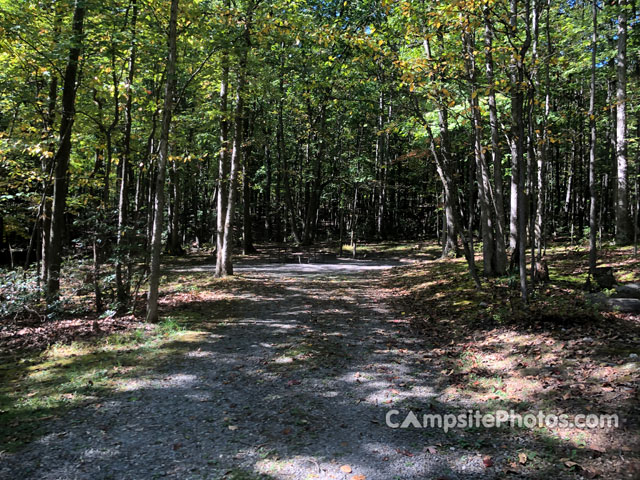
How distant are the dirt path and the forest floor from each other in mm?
21

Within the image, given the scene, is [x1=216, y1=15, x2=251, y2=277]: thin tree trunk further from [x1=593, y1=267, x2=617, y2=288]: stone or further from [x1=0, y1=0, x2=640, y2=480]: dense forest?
[x1=593, y1=267, x2=617, y2=288]: stone

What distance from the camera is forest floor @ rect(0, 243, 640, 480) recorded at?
3.43 m

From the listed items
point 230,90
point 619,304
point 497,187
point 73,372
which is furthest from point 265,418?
point 230,90

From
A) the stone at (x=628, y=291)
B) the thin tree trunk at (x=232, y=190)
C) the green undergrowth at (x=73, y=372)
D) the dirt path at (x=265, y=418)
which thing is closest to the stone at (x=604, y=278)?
the stone at (x=628, y=291)

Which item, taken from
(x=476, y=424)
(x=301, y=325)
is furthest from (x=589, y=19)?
(x=476, y=424)

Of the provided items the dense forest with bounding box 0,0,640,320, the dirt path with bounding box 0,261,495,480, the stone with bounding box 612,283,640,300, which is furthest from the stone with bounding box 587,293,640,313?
the dirt path with bounding box 0,261,495,480

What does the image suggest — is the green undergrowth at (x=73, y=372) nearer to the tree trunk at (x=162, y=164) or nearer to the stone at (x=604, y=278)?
the tree trunk at (x=162, y=164)

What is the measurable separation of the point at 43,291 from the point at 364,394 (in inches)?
297

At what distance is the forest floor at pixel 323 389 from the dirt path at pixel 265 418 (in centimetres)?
2

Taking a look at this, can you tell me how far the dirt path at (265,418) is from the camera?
11.1ft

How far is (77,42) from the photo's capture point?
798cm

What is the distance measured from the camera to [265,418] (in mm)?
4305

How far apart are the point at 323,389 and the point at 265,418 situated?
100 cm

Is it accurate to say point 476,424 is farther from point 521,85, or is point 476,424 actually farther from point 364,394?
point 521,85
